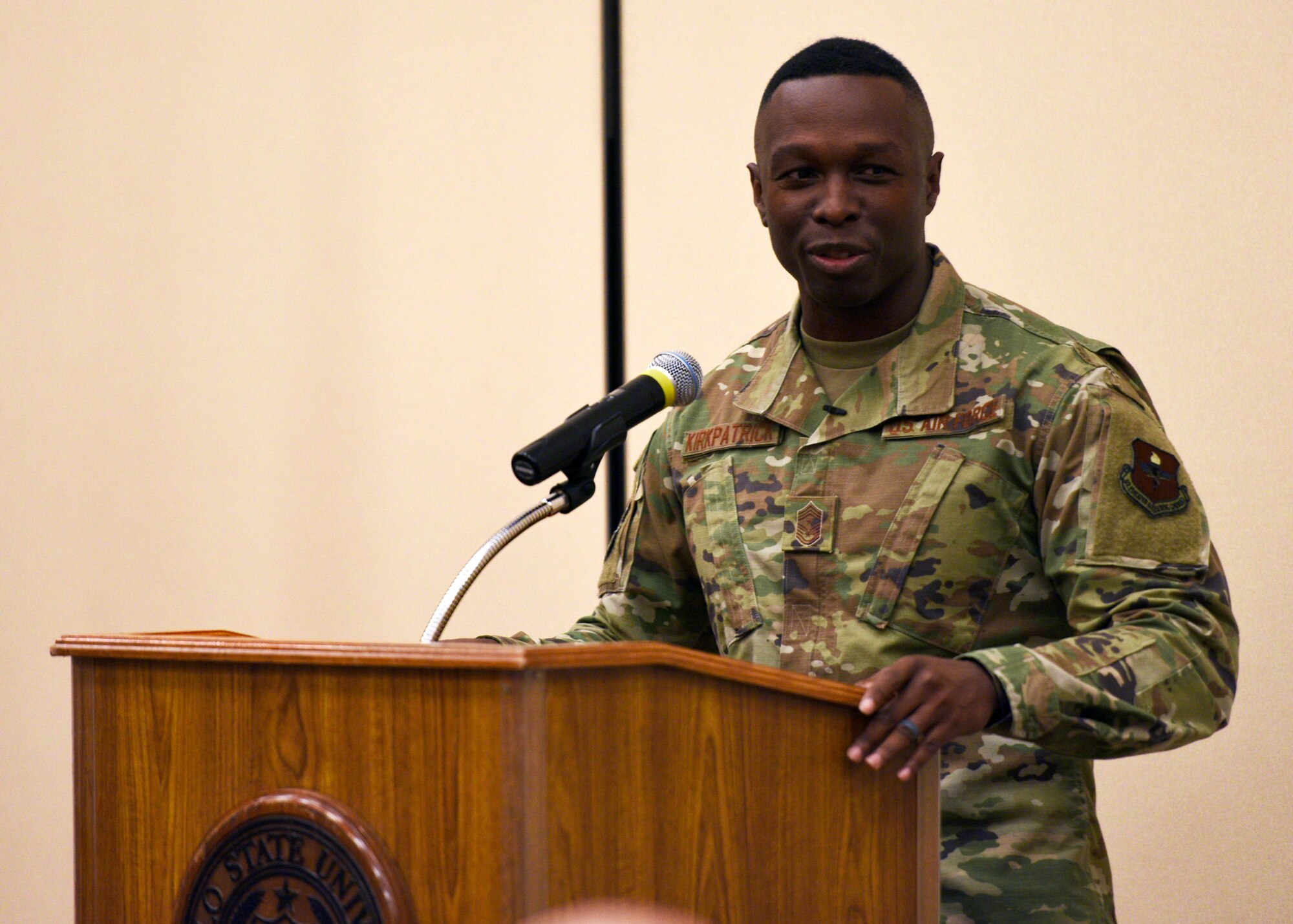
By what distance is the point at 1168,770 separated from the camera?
1.96 m

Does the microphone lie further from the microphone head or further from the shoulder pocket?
the shoulder pocket

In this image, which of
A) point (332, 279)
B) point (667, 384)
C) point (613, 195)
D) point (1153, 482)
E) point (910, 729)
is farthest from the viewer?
point (332, 279)

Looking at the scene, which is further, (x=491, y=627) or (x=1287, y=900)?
(x=491, y=627)

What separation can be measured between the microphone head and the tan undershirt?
1.31 feet

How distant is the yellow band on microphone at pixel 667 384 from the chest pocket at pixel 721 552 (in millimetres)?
390

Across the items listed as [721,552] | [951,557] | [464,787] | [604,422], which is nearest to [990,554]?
[951,557]

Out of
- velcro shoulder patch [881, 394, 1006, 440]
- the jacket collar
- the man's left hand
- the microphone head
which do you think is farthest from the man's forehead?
the man's left hand

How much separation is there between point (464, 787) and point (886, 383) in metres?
0.82

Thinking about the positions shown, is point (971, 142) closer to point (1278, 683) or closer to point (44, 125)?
point (1278, 683)

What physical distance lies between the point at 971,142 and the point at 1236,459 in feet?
2.17

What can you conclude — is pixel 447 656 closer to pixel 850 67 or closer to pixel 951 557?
pixel 951 557

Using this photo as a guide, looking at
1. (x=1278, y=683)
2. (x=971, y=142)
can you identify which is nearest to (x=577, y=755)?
(x=1278, y=683)

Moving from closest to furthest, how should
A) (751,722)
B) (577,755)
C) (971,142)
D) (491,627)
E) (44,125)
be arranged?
(577,755) < (751,722) < (971,142) < (491,627) < (44,125)

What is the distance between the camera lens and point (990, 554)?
55.5 inches
